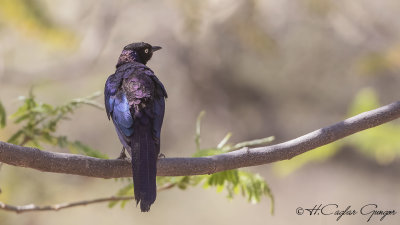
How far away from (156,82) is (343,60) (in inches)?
234

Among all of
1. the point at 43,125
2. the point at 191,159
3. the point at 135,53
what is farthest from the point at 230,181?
the point at 135,53

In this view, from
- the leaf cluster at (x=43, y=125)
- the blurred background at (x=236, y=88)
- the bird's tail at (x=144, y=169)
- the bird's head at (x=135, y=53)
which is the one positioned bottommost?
the bird's tail at (x=144, y=169)

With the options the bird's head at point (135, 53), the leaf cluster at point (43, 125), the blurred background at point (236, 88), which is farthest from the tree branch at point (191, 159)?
the blurred background at point (236, 88)

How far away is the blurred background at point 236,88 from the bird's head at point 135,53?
3318 millimetres

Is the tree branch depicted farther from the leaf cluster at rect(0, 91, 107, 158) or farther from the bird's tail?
the leaf cluster at rect(0, 91, 107, 158)

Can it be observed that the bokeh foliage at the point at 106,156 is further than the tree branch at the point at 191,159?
Yes

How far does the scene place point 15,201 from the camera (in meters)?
5.90

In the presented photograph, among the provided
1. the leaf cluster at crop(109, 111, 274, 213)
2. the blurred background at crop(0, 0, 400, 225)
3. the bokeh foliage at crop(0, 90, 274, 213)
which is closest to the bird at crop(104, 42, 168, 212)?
the bokeh foliage at crop(0, 90, 274, 213)

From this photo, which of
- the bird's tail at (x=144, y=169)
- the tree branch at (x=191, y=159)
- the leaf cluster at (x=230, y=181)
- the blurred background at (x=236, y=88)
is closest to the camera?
the tree branch at (x=191, y=159)

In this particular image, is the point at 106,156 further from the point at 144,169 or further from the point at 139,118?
the point at 144,169

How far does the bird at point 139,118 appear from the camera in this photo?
2.48 meters

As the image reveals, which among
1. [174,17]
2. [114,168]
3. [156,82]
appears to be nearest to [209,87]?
[174,17]

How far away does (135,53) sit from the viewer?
152 inches

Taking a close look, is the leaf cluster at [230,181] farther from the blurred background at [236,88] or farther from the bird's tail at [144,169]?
the blurred background at [236,88]
